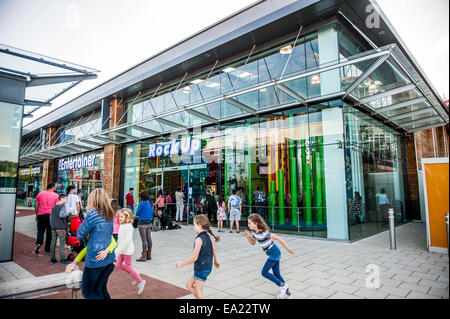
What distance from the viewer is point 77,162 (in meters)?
22.4

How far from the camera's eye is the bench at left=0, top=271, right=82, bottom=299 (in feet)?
10.3

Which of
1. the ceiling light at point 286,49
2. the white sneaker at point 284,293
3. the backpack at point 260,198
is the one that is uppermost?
the ceiling light at point 286,49

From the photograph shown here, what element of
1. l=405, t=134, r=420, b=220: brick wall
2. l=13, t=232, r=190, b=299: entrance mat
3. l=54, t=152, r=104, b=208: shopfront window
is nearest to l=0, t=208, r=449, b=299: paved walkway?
l=13, t=232, r=190, b=299: entrance mat

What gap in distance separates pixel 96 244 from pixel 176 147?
39.3 ft

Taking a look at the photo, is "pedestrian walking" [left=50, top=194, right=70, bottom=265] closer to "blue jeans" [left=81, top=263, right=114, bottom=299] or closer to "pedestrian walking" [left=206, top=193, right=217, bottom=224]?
"blue jeans" [left=81, top=263, right=114, bottom=299]

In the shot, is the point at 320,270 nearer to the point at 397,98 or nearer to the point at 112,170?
the point at 397,98

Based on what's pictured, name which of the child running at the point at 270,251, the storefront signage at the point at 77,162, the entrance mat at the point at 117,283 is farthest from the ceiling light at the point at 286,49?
the storefront signage at the point at 77,162

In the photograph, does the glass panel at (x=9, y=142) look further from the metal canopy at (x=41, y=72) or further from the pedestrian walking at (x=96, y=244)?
the pedestrian walking at (x=96, y=244)

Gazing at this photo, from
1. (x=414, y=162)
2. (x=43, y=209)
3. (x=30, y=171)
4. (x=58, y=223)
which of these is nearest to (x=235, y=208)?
(x=58, y=223)

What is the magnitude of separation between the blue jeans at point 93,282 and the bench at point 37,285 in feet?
0.87

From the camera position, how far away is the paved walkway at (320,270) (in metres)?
4.41

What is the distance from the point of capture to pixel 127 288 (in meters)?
4.62

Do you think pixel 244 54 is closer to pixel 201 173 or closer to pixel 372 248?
pixel 201 173

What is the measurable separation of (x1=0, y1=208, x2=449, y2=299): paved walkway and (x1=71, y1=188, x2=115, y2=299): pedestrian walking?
1.11m
